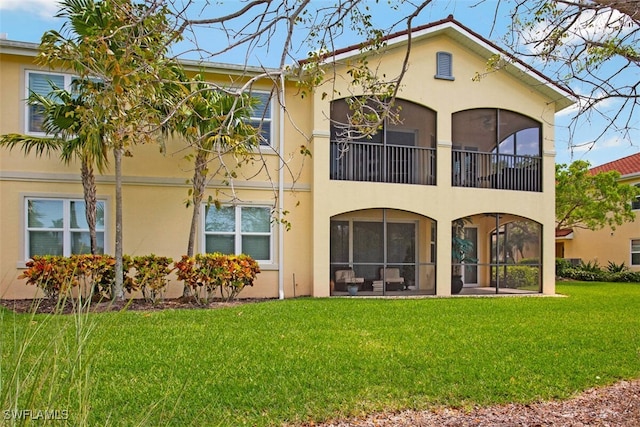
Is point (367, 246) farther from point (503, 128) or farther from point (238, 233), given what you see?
point (503, 128)

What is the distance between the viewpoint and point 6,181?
440 inches

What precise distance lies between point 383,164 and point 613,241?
18.1 meters

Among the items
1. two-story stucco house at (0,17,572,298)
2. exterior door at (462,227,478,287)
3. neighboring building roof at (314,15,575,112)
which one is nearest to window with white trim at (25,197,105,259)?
two-story stucco house at (0,17,572,298)

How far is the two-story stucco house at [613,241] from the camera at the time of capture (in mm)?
23703

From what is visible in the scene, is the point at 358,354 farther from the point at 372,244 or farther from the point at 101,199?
the point at 372,244

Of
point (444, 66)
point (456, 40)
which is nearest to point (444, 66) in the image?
point (444, 66)

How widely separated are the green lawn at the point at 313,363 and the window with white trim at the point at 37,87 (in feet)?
20.2

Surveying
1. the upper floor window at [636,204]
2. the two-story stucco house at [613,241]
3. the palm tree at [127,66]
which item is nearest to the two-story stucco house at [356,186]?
the palm tree at [127,66]

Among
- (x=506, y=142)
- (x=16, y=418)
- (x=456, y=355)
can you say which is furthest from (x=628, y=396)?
(x=506, y=142)

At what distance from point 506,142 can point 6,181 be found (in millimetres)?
14821

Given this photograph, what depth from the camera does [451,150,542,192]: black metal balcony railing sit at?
1456cm

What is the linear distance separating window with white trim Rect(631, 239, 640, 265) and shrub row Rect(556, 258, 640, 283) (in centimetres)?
67

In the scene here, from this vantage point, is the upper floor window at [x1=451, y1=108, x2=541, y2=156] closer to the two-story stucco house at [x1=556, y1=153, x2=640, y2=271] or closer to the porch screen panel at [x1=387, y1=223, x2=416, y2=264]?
the porch screen panel at [x1=387, y1=223, x2=416, y2=264]

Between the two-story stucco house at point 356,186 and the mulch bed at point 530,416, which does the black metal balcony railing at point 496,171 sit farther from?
the mulch bed at point 530,416
